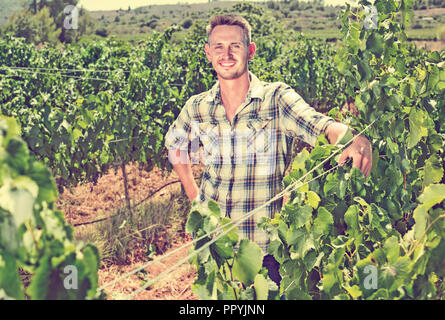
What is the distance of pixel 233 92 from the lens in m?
2.78

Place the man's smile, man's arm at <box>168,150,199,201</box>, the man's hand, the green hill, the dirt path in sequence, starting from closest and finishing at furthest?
1. the man's hand
2. the man's smile
3. man's arm at <box>168,150,199,201</box>
4. the dirt path
5. the green hill

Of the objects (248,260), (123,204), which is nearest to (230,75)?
(248,260)

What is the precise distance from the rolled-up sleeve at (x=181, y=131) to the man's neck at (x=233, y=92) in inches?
10.8

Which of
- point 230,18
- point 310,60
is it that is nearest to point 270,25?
point 310,60

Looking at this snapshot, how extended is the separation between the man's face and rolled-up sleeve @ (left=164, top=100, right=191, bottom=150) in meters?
0.39

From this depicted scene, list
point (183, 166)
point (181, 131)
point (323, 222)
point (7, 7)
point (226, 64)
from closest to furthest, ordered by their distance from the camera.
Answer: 1. point (323, 222)
2. point (226, 64)
3. point (181, 131)
4. point (183, 166)
5. point (7, 7)

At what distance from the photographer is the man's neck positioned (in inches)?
109

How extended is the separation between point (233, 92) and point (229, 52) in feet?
0.76

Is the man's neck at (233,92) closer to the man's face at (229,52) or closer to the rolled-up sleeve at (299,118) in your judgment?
the man's face at (229,52)

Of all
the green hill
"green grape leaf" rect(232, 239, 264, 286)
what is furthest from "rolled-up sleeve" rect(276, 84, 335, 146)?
the green hill

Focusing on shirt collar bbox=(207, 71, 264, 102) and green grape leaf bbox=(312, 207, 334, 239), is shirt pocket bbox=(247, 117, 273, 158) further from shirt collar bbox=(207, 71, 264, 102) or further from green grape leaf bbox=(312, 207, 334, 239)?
green grape leaf bbox=(312, 207, 334, 239)

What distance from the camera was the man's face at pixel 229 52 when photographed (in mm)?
2680

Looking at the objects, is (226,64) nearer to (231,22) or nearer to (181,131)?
(231,22)

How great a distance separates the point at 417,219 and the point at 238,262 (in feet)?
1.76
